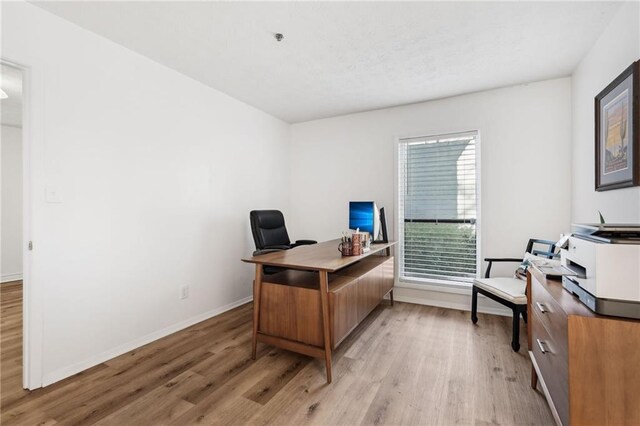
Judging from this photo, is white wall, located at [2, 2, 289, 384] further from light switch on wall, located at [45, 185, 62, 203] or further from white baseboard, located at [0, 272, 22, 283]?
white baseboard, located at [0, 272, 22, 283]

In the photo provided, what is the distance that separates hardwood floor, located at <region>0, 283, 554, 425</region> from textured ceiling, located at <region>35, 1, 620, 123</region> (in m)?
2.49

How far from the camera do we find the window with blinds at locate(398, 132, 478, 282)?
343 centimetres

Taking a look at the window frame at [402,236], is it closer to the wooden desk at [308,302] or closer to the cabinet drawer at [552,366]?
the wooden desk at [308,302]

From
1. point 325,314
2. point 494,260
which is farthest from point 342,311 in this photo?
point 494,260

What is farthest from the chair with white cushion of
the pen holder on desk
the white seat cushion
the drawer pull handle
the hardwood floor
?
the pen holder on desk

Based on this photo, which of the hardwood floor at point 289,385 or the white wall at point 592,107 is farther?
the white wall at point 592,107

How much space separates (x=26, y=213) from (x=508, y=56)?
3.87 m

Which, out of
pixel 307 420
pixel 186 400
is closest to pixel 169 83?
pixel 186 400

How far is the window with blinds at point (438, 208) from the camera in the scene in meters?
3.43

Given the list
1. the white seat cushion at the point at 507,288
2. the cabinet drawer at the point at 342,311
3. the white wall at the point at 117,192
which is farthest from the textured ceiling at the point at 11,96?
the white seat cushion at the point at 507,288

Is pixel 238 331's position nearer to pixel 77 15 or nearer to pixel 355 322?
pixel 355 322

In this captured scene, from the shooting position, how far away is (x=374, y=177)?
393 cm

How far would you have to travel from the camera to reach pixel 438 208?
11.7 feet

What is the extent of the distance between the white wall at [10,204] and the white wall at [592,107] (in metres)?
7.43
